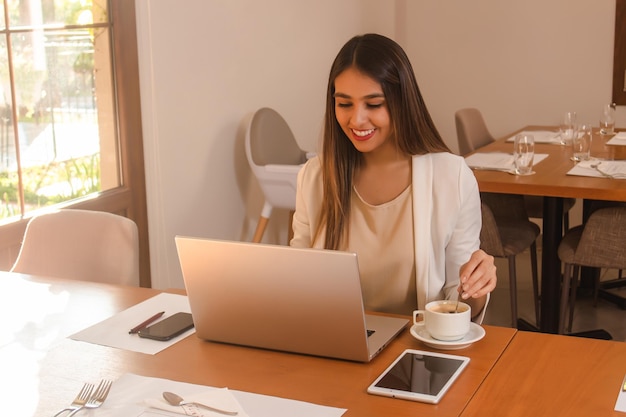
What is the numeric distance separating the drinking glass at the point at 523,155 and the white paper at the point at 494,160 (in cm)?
4

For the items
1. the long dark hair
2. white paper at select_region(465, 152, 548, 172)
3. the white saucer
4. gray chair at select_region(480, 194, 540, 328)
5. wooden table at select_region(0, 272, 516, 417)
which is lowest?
gray chair at select_region(480, 194, 540, 328)

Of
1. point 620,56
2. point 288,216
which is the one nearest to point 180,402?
point 288,216

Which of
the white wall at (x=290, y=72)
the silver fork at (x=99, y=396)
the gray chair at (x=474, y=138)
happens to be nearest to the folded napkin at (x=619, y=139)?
the gray chair at (x=474, y=138)

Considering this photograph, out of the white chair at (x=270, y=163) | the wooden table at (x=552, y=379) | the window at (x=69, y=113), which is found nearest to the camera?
the wooden table at (x=552, y=379)

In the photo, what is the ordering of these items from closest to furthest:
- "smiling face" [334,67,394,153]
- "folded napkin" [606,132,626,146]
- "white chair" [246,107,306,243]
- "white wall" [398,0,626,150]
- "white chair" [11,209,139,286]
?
"smiling face" [334,67,394,153] < "white chair" [11,209,139,286] < "white chair" [246,107,306,243] < "folded napkin" [606,132,626,146] < "white wall" [398,0,626,150]

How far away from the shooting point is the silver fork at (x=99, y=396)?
1.40 metres

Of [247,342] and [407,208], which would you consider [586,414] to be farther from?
[407,208]

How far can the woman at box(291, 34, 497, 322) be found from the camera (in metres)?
2.00

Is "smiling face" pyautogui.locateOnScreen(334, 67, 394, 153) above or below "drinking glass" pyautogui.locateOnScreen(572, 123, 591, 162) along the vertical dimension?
above

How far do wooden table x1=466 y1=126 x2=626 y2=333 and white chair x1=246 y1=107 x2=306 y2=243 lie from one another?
97 cm

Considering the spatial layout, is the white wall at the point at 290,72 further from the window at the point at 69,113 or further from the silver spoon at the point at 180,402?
the silver spoon at the point at 180,402

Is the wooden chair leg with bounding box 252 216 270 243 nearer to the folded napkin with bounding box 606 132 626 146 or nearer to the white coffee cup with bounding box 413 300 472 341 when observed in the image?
the folded napkin with bounding box 606 132 626 146

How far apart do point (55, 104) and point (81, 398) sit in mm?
1930

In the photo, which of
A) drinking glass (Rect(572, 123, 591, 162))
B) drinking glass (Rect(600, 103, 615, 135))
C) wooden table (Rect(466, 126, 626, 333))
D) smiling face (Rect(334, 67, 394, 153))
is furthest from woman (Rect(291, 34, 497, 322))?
drinking glass (Rect(600, 103, 615, 135))
